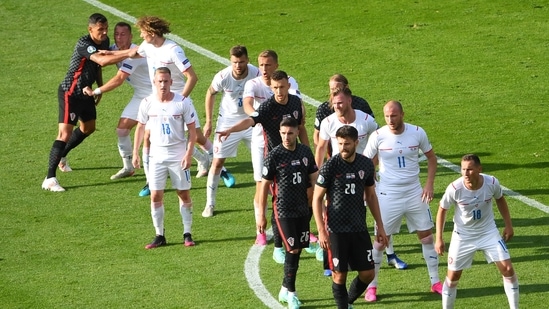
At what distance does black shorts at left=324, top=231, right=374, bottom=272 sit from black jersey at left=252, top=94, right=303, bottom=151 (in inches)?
97.3

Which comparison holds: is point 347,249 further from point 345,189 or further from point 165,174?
point 165,174

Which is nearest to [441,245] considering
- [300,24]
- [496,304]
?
[496,304]

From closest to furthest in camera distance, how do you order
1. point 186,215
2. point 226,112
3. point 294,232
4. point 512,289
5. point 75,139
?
point 512,289 < point 294,232 < point 186,215 < point 226,112 < point 75,139

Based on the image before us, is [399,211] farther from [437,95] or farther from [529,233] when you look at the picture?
[437,95]

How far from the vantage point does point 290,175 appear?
13.4 m

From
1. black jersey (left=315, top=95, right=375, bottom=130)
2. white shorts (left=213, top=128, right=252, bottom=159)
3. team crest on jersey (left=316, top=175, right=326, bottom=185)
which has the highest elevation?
black jersey (left=315, top=95, right=375, bottom=130)

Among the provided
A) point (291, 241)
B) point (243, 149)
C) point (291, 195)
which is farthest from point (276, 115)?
point (243, 149)

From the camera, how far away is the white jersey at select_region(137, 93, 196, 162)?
15.2 meters

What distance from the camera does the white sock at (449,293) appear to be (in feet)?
42.0

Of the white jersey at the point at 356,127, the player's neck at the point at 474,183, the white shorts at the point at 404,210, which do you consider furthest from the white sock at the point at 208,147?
the player's neck at the point at 474,183

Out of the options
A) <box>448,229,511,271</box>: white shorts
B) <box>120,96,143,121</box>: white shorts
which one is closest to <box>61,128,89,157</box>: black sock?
<box>120,96,143,121</box>: white shorts

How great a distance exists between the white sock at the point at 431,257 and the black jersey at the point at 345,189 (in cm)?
135

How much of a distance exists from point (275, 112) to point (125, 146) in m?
4.29

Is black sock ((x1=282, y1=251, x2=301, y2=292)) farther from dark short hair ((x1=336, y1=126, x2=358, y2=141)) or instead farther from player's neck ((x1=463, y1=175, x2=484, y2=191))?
player's neck ((x1=463, y1=175, x2=484, y2=191))
